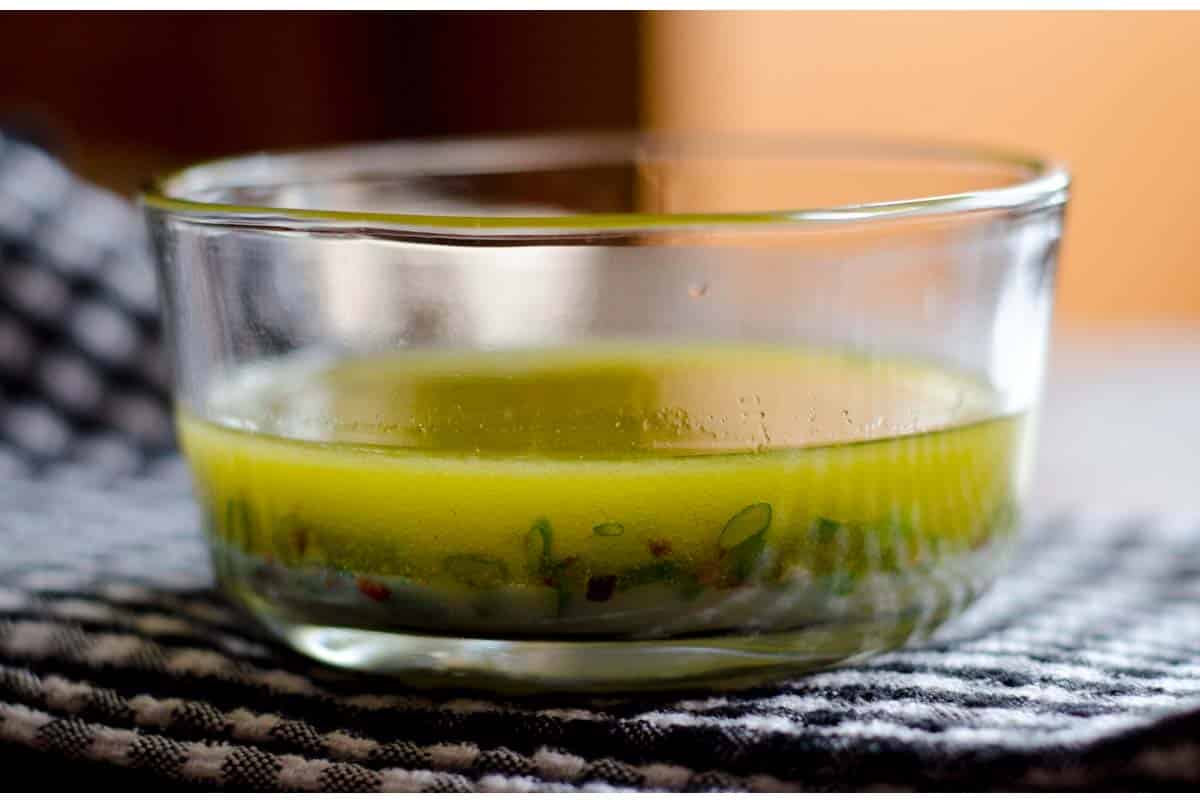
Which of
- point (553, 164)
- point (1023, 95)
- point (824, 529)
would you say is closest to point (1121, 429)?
point (553, 164)

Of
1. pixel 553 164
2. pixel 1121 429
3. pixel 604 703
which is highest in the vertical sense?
pixel 553 164

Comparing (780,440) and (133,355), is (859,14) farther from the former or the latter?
(780,440)

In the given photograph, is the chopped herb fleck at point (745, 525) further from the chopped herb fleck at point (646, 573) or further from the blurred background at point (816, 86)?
the blurred background at point (816, 86)

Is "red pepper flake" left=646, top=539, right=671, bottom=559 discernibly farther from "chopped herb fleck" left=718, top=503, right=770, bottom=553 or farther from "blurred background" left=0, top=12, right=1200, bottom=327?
"blurred background" left=0, top=12, right=1200, bottom=327

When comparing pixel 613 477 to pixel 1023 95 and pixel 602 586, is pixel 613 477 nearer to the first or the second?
pixel 602 586

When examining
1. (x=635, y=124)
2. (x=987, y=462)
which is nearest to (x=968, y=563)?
(x=987, y=462)
